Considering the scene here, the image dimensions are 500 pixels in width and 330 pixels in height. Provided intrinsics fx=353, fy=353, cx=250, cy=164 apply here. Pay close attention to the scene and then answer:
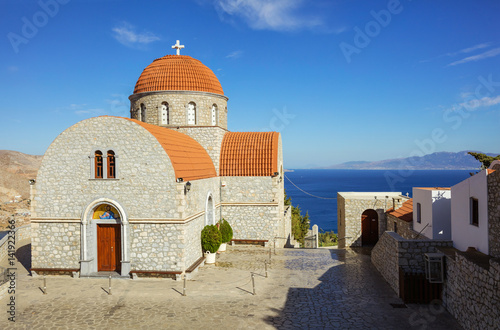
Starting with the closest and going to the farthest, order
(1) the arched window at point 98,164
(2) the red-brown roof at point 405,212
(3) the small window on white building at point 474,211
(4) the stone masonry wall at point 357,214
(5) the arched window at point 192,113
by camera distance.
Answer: (3) the small window on white building at point 474,211, (1) the arched window at point 98,164, (2) the red-brown roof at point 405,212, (5) the arched window at point 192,113, (4) the stone masonry wall at point 357,214

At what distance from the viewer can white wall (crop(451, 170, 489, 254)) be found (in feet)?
29.9

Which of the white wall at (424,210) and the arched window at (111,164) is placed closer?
the arched window at (111,164)

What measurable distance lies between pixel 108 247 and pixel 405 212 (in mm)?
14268

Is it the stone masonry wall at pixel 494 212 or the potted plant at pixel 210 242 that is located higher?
the stone masonry wall at pixel 494 212

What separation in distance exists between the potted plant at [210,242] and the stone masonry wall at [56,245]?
5060 millimetres

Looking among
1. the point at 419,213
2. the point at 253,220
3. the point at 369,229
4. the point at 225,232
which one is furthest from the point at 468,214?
the point at 253,220

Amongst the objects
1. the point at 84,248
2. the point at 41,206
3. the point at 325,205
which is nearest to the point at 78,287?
Result: the point at 84,248

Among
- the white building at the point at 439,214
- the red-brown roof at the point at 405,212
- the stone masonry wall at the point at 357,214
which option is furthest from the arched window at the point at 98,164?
the red-brown roof at the point at 405,212

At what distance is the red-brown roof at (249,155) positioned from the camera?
1973cm

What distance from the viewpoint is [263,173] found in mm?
19625

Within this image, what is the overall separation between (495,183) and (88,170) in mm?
13256

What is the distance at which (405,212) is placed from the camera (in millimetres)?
18141

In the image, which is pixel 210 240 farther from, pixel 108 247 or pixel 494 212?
pixel 494 212

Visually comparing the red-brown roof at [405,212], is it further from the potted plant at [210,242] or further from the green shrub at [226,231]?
the potted plant at [210,242]
